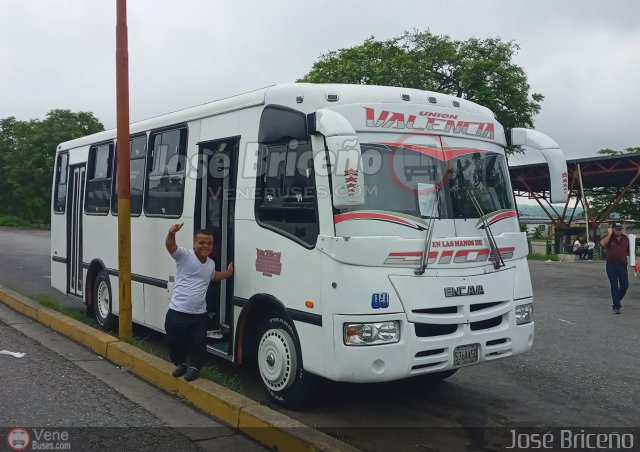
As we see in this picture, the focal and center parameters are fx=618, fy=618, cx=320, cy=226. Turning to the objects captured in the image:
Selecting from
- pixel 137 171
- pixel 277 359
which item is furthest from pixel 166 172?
pixel 277 359

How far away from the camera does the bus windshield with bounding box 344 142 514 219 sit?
5199 mm

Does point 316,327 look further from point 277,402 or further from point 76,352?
point 76,352

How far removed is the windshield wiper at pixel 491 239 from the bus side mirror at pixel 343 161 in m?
1.43

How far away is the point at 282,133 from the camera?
5.51 meters

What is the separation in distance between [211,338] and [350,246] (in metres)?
2.51

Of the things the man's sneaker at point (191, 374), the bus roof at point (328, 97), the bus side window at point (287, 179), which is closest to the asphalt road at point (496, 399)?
the man's sneaker at point (191, 374)

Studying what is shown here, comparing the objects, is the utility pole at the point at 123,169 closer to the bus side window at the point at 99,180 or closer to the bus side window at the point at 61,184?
the bus side window at the point at 99,180

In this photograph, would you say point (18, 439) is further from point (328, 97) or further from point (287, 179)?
point (328, 97)

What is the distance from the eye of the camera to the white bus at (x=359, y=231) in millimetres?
4863

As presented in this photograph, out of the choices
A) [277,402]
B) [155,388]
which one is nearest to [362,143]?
[277,402]

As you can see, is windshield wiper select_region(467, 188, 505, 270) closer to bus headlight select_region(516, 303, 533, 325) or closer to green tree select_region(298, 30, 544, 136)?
bus headlight select_region(516, 303, 533, 325)

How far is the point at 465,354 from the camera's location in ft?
17.1
